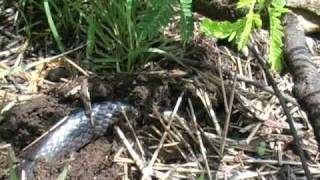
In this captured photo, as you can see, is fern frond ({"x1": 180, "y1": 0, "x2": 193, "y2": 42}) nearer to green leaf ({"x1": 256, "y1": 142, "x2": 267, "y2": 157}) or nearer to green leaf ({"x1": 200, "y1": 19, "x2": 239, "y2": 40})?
Result: green leaf ({"x1": 200, "y1": 19, "x2": 239, "y2": 40})

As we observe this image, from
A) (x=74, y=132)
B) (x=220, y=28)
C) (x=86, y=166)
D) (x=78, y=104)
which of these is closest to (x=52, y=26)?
(x=78, y=104)

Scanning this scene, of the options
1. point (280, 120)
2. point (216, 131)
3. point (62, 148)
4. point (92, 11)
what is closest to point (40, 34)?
point (92, 11)

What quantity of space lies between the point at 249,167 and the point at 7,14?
3.88 feet

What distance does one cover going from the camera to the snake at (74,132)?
2.01 meters

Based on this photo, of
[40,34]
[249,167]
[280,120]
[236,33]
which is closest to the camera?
[236,33]

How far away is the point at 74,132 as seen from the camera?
2.06m

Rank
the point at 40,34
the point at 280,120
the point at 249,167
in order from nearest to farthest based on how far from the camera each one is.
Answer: the point at 249,167 → the point at 280,120 → the point at 40,34

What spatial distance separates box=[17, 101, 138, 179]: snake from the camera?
2.01 meters

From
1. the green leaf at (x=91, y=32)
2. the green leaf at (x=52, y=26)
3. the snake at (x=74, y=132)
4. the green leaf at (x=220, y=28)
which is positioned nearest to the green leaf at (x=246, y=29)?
the green leaf at (x=220, y=28)

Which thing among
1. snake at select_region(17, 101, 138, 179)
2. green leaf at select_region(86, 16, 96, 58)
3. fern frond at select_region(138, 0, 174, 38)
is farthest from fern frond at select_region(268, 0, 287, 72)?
green leaf at select_region(86, 16, 96, 58)

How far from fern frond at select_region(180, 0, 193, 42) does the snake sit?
36 centimetres

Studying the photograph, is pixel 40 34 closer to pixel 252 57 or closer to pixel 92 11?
pixel 92 11

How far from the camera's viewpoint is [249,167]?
1.99m

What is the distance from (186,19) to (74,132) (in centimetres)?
54
